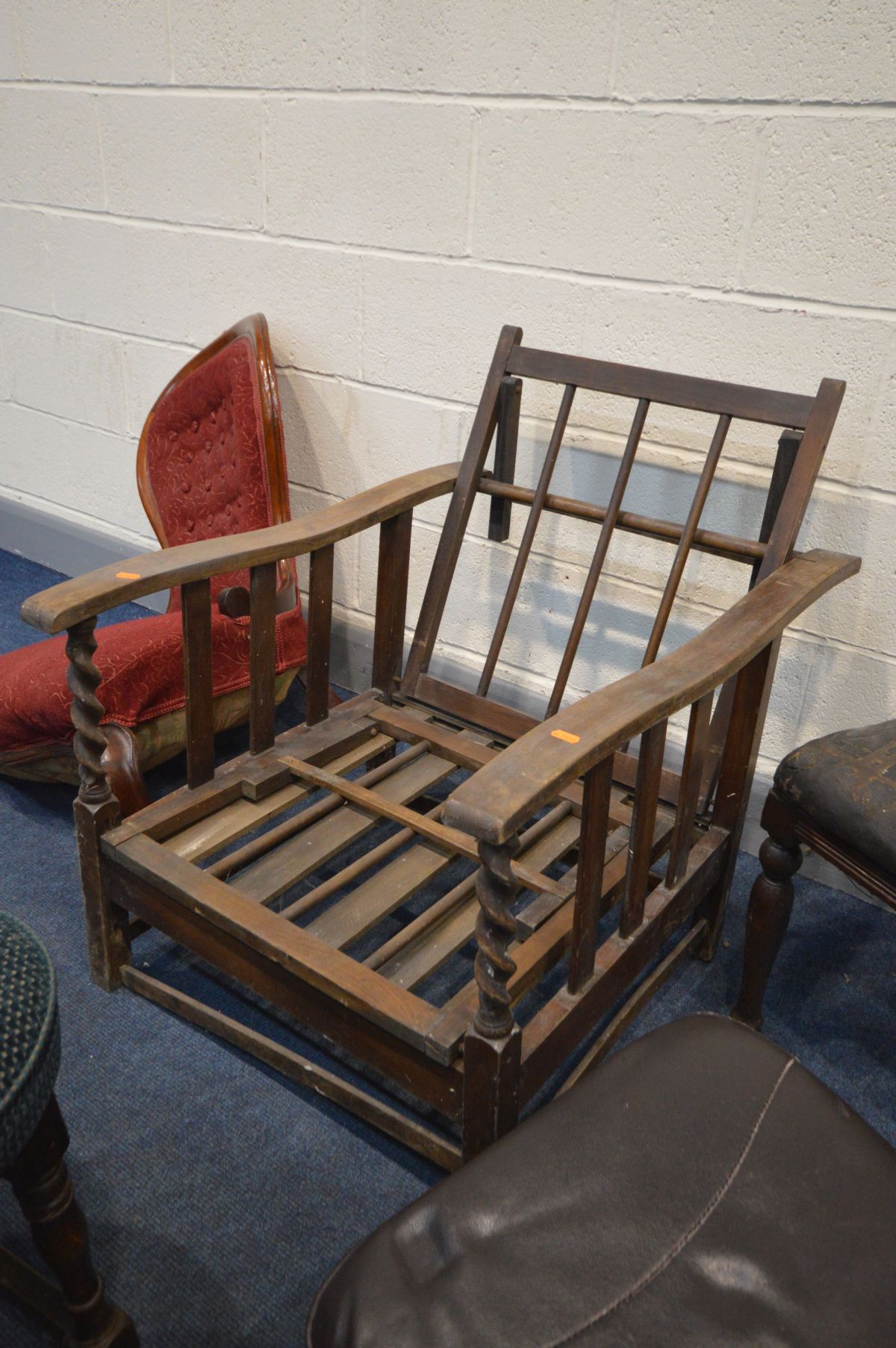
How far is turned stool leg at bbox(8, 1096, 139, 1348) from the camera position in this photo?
910 mm

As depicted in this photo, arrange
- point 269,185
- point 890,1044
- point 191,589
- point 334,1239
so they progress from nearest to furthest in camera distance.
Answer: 1. point 334,1239
2. point 191,589
3. point 890,1044
4. point 269,185

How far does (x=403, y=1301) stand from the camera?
2.38ft

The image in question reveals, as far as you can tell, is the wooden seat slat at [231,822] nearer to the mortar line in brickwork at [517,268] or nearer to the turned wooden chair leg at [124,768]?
the turned wooden chair leg at [124,768]

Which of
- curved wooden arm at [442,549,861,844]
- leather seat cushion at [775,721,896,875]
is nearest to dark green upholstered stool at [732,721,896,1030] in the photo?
leather seat cushion at [775,721,896,875]

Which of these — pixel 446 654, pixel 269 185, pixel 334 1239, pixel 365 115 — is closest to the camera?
pixel 334 1239

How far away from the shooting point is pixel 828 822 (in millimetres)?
1180

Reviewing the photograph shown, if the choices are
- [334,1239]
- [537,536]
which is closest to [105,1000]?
[334,1239]

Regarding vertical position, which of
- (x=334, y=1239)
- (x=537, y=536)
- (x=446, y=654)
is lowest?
(x=334, y=1239)

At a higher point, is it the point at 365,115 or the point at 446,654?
the point at 365,115

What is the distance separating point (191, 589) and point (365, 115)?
984 mm

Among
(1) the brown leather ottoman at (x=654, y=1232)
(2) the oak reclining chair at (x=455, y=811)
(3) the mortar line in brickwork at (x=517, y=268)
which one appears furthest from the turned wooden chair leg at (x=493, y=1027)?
(3) the mortar line in brickwork at (x=517, y=268)

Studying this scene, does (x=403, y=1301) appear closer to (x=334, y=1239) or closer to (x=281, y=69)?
(x=334, y=1239)

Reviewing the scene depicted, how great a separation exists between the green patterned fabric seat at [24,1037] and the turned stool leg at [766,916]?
0.85 meters

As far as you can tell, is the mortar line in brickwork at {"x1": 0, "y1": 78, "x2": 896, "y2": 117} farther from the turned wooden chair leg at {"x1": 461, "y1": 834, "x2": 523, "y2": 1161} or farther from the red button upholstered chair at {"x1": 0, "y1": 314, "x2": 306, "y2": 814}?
the turned wooden chair leg at {"x1": 461, "y1": 834, "x2": 523, "y2": 1161}
